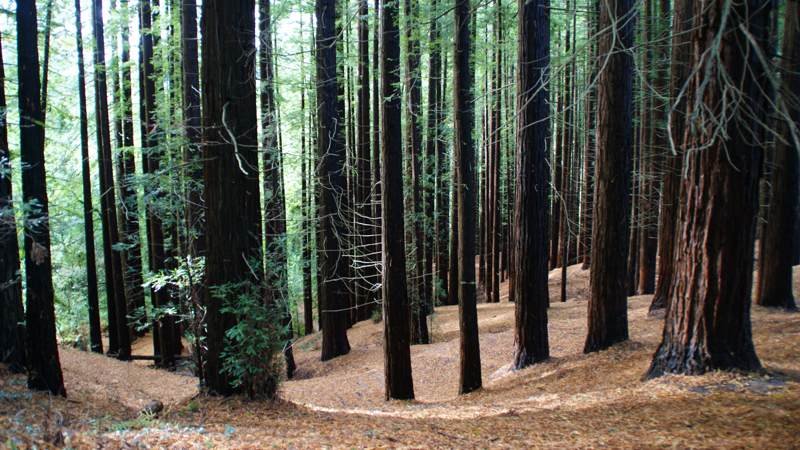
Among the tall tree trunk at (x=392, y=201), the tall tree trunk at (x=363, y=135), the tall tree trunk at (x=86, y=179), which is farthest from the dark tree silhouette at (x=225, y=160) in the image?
the tall tree trunk at (x=86, y=179)

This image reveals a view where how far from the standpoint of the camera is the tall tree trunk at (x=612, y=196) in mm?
8531

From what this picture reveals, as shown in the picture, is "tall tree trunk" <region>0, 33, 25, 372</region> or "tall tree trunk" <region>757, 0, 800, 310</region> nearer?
"tall tree trunk" <region>0, 33, 25, 372</region>

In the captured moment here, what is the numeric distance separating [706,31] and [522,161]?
4.21 metres

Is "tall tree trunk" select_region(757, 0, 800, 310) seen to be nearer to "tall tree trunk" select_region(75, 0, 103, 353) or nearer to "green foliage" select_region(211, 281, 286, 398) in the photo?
"green foliage" select_region(211, 281, 286, 398)

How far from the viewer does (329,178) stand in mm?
13094

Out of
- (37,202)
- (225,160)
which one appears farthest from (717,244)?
(37,202)

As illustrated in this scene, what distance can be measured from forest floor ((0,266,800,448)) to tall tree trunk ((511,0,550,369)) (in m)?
0.69

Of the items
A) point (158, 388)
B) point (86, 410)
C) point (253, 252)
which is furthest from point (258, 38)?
point (158, 388)

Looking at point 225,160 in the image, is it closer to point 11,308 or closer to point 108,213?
point 11,308

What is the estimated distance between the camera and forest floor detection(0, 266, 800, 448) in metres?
4.62

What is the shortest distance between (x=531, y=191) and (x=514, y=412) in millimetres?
4082

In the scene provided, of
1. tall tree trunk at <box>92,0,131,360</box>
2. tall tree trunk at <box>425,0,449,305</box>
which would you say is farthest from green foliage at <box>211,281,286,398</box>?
Answer: tall tree trunk at <box>425,0,449,305</box>

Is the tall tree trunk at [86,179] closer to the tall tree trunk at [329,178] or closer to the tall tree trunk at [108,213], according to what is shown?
the tall tree trunk at [108,213]

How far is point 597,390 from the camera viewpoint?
6.88m
